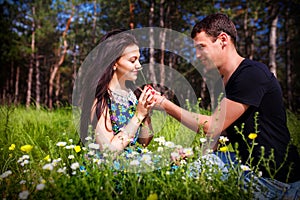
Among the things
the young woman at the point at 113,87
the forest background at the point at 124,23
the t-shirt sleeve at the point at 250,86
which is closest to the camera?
the t-shirt sleeve at the point at 250,86

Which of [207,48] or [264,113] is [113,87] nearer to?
[207,48]

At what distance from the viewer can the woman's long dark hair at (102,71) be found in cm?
227

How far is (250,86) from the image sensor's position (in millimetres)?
1930

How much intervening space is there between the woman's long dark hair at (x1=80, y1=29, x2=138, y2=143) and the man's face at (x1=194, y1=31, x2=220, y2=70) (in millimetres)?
540

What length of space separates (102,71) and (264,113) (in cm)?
129

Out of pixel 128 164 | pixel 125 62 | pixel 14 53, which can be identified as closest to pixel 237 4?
pixel 14 53

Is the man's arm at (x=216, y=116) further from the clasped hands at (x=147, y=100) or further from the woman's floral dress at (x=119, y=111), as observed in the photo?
the woman's floral dress at (x=119, y=111)

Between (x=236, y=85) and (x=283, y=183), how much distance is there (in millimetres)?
710

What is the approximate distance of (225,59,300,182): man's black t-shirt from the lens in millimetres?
1920

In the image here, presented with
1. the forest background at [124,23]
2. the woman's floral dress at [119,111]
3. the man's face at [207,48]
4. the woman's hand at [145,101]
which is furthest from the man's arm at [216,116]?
the forest background at [124,23]

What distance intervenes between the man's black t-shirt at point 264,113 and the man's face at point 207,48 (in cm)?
30

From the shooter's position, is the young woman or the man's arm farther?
the young woman

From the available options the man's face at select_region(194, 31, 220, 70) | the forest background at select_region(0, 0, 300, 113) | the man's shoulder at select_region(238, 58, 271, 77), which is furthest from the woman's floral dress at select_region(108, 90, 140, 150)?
the forest background at select_region(0, 0, 300, 113)

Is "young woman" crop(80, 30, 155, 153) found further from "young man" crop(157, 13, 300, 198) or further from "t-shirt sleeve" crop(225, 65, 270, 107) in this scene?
"t-shirt sleeve" crop(225, 65, 270, 107)
